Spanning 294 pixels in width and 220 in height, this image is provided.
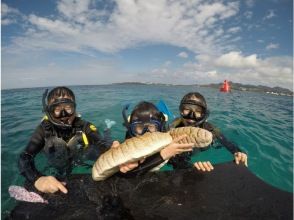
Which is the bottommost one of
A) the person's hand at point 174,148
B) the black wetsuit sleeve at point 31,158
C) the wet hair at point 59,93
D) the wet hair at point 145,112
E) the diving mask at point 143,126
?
the black wetsuit sleeve at point 31,158

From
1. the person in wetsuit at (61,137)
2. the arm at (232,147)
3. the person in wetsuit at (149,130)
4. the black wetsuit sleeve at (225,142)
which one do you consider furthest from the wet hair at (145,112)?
the black wetsuit sleeve at (225,142)

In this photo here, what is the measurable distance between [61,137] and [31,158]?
3.26 feet

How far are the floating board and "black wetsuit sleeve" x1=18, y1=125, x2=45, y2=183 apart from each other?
1106 millimetres

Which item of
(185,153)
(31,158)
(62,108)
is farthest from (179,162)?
(31,158)

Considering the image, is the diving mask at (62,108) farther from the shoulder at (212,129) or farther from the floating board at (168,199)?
the shoulder at (212,129)

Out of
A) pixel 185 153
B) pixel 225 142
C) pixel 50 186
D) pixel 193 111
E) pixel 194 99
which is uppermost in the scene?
pixel 194 99

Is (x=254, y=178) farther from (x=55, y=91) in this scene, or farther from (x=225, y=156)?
(x=225, y=156)

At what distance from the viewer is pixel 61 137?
17.7 feet

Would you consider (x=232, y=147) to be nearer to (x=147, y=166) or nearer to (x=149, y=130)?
(x=149, y=130)

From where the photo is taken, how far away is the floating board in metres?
2.41

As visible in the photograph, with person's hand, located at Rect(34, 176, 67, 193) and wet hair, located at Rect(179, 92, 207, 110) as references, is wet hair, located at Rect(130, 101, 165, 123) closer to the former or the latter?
wet hair, located at Rect(179, 92, 207, 110)

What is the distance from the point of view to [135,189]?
2.91 metres

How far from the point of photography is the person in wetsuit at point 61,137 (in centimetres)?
480

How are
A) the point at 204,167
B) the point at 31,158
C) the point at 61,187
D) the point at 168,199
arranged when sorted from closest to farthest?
the point at 168,199 → the point at 61,187 → the point at 204,167 → the point at 31,158
